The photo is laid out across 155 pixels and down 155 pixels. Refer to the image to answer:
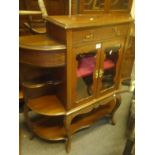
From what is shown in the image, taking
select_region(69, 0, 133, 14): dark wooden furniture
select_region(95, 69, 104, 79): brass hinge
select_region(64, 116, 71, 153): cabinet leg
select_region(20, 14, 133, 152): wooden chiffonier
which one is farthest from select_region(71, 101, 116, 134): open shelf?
select_region(69, 0, 133, 14): dark wooden furniture

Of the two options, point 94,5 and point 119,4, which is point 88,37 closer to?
point 94,5

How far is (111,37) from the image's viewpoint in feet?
5.07

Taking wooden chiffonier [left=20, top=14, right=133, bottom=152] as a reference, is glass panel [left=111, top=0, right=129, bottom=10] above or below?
above

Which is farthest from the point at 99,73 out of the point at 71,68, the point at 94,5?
the point at 94,5

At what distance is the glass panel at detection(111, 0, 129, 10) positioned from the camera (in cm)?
257

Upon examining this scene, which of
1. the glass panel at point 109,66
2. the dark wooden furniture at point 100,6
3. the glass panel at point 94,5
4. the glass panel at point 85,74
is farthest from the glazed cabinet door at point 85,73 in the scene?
the glass panel at point 94,5

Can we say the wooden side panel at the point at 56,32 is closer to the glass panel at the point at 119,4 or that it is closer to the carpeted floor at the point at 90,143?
the carpeted floor at the point at 90,143

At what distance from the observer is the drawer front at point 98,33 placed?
1.31m

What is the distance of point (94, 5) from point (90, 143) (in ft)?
5.40

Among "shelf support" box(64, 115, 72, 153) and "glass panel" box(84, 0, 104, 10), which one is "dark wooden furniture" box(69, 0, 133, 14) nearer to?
"glass panel" box(84, 0, 104, 10)

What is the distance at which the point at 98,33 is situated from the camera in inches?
56.4
